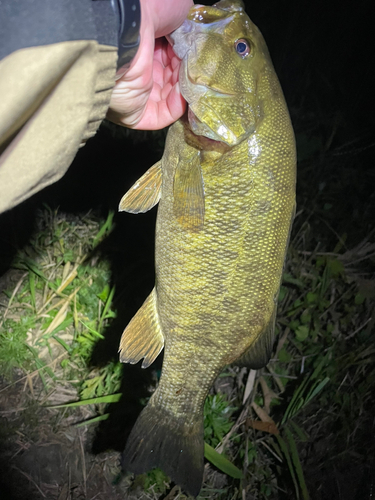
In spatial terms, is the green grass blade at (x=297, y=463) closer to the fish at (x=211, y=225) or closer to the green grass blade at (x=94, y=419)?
the fish at (x=211, y=225)

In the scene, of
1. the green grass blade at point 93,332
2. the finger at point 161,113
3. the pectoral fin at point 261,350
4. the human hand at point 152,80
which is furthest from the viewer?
the green grass blade at point 93,332

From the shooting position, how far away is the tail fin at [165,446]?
1.84m

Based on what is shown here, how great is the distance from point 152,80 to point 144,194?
1.78ft

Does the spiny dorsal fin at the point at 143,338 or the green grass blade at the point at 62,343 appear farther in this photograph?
the green grass blade at the point at 62,343

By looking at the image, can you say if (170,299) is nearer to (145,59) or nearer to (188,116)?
(188,116)

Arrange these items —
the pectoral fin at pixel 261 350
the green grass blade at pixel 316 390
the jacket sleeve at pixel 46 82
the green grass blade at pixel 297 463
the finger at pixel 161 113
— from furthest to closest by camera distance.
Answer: the green grass blade at pixel 316 390
the green grass blade at pixel 297 463
the pectoral fin at pixel 261 350
the finger at pixel 161 113
the jacket sleeve at pixel 46 82

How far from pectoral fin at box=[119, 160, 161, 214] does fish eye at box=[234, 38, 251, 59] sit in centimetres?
66

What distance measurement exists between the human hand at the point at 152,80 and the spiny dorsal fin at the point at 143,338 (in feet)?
3.31

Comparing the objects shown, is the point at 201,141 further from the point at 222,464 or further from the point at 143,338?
the point at 222,464

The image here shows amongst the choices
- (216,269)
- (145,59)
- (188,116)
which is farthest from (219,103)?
(216,269)

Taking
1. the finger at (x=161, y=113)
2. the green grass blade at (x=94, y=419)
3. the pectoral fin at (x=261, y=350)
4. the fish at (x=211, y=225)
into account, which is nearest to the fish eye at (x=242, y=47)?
the fish at (x=211, y=225)

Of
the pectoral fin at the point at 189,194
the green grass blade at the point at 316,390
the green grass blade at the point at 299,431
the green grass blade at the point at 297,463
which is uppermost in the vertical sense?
the pectoral fin at the point at 189,194

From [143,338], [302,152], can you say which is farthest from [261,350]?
[302,152]

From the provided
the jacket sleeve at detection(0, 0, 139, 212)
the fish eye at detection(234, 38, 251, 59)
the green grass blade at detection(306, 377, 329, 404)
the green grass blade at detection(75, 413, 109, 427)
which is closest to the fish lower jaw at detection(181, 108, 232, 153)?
the fish eye at detection(234, 38, 251, 59)
